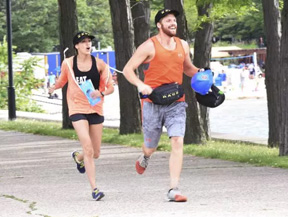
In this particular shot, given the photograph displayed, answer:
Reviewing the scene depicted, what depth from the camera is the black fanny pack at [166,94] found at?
31.3 feet

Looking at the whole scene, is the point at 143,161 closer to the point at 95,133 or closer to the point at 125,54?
the point at 95,133

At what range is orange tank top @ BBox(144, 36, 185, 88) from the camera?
31.5 feet

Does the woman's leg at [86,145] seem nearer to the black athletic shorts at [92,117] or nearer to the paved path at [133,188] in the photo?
the black athletic shorts at [92,117]

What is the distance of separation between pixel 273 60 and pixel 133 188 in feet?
30.9

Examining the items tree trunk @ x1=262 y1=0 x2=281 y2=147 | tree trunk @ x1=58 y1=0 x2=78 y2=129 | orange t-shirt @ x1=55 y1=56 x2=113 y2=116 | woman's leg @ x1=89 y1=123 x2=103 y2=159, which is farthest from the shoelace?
tree trunk @ x1=58 y1=0 x2=78 y2=129

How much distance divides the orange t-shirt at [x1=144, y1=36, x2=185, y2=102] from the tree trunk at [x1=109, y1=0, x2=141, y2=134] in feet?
33.7

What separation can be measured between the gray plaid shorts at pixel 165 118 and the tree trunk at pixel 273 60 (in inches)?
372

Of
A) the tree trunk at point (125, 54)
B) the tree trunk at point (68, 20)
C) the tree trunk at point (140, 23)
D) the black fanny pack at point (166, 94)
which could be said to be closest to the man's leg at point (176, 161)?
the black fanny pack at point (166, 94)

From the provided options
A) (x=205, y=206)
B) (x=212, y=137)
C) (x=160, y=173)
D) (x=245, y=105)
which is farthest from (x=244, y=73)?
(x=205, y=206)

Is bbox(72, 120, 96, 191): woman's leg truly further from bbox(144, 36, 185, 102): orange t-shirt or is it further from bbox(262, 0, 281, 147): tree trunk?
bbox(262, 0, 281, 147): tree trunk

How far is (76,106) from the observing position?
10.4 metres

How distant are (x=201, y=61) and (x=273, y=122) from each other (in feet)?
8.92

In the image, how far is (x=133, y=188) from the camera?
1088cm

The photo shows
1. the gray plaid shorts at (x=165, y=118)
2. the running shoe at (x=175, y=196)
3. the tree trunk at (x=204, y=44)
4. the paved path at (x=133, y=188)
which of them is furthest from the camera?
the tree trunk at (x=204, y=44)
